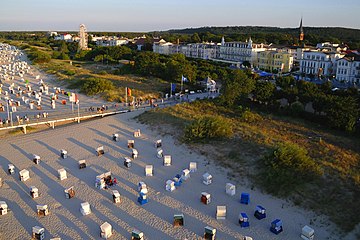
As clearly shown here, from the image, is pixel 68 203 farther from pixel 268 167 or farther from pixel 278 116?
pixel 278 116

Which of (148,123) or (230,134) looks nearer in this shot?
(230,134)

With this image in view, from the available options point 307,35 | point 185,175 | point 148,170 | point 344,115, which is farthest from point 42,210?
point 307,35

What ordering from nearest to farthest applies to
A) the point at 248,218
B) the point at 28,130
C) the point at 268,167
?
1. the point at 248,218
2. the point at 268,167
3. the point at 28,130

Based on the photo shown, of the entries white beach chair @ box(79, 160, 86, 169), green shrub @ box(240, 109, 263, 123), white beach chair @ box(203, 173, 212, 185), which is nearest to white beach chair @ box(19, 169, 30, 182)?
white beach chair @ box(79, 160, 86, 169)

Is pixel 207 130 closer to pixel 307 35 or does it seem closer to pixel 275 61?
pixel 275 61

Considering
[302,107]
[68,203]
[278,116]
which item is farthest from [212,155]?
[302,107]

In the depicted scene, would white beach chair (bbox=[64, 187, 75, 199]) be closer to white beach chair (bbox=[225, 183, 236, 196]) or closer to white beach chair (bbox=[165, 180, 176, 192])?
white beach chair (bbox=[165, 180, 176, 192])
